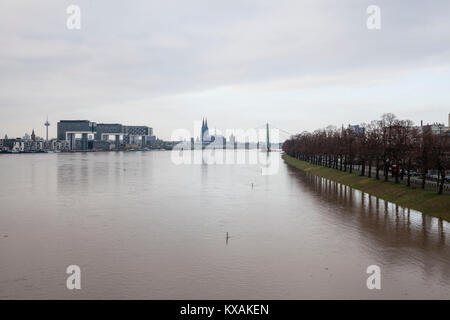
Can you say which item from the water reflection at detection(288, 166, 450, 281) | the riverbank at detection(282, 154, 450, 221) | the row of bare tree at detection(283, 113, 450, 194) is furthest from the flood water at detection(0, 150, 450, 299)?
the row of bare tree at detection(283, 113, 450, 194)

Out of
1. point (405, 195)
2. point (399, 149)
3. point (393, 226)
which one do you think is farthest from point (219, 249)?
point (399, 149)

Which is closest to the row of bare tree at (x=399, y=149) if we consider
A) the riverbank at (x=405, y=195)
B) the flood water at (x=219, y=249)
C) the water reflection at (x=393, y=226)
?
the riverbank at (x=405, y=195)

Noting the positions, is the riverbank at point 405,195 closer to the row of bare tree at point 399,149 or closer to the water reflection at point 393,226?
the water reflection at point 393,226

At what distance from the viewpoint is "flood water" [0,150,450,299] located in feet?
60.4

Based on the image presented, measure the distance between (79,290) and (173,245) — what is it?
842 centimetres

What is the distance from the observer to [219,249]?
2480 cm

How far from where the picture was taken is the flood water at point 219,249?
725 inches

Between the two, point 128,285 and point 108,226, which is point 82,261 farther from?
point 108,226

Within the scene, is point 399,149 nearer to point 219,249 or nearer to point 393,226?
point 393,226

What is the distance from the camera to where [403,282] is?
19.1 m

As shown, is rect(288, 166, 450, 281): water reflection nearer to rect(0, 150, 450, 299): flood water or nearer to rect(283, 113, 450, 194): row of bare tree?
rect(0, 150, 450, 299): flood water

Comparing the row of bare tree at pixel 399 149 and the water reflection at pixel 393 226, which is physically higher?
the row of bare tree at pixel 399 149
